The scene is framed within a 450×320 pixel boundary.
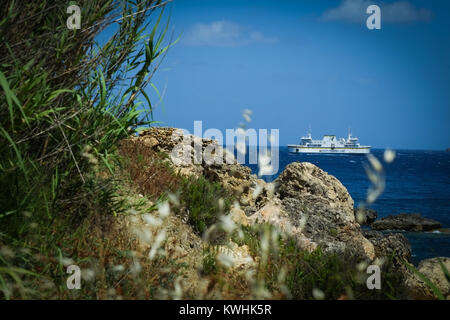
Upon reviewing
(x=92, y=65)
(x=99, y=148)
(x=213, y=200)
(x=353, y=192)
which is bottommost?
(x=353, y=192)

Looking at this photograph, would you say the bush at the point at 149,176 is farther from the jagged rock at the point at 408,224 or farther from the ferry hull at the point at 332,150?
the ferry hull at the point at 332,150

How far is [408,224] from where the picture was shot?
2931cm

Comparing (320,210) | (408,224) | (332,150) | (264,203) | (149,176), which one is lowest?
(408,224)

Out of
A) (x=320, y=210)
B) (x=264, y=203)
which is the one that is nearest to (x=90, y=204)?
(x=264, y=203)

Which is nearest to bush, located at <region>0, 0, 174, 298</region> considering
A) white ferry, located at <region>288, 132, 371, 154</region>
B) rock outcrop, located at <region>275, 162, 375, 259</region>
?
rock outcrop, located at <region>275, 162, 375, 259</region>

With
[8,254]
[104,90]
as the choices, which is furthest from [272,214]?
[8,254]

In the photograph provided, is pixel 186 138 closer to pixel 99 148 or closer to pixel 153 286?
pixel 99 148

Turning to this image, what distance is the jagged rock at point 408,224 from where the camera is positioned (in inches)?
1150

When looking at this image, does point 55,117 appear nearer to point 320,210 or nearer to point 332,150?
point 320,210

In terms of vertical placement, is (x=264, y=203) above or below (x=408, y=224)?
above

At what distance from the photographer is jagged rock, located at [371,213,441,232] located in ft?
95.8

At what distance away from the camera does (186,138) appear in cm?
1032

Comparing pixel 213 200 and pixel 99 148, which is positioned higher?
pixel 99 148
